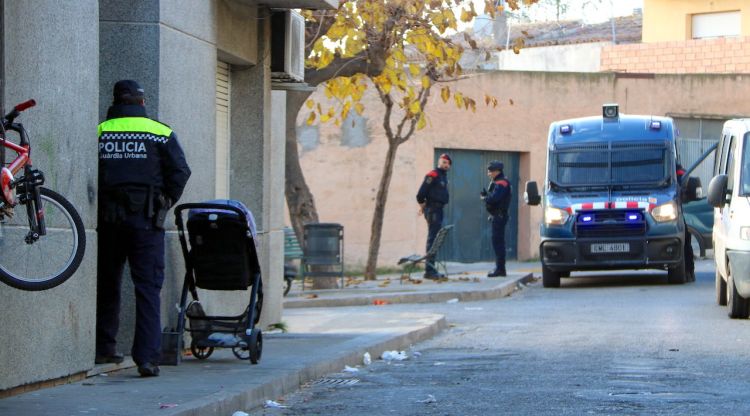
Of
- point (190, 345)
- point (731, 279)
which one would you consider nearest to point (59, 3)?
point (190, 345)

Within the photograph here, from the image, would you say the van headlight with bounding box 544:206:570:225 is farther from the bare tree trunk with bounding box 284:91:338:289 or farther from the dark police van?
the bare tree trunk with bounding box 284:91:338:289

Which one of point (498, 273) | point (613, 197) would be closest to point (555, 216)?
point (613, 197)

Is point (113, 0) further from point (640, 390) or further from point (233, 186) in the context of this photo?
point (640, 390)

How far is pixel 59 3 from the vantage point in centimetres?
841

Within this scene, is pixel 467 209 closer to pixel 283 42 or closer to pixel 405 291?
pixel 405 291

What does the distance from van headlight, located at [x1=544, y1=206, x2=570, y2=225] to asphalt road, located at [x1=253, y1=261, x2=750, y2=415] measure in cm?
333

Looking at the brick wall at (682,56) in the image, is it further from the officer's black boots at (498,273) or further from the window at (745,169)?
the window at (745,169)

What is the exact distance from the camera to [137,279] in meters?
9.17

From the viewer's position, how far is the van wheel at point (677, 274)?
68.0 ft

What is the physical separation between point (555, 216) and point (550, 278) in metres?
1.29

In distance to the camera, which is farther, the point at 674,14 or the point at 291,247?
the point at 674,14

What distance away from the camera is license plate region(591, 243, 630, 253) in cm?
2019

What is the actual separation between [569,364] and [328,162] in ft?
58.7

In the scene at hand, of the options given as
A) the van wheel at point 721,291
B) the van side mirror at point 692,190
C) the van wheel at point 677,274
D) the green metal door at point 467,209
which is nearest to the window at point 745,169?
the van wheel at point 721,291
